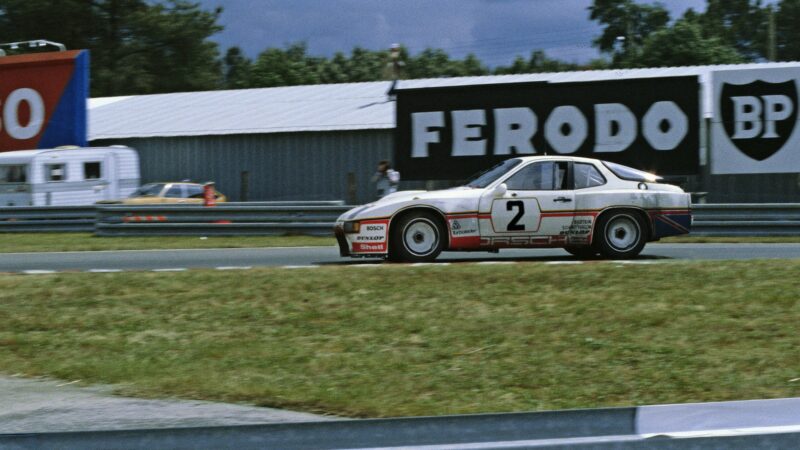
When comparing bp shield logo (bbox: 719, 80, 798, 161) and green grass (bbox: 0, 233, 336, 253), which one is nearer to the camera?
green grass (bbox: 0, 233, 336, 253)

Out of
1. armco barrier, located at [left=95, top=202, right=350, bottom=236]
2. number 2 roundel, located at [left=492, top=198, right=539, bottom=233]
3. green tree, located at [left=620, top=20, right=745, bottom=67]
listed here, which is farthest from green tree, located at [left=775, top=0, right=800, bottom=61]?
number 2 roundel, located at [left=492, top=198, right=539, bottom=233]

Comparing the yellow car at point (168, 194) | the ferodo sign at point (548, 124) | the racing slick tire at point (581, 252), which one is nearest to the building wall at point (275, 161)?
the yellow car at point (168, 194)

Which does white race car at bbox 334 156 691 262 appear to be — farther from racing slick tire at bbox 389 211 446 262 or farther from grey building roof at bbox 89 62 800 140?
grey building roof at bbox 89 62 800 140

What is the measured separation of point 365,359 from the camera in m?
7.55

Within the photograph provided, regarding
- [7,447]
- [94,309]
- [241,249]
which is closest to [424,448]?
[7,447]

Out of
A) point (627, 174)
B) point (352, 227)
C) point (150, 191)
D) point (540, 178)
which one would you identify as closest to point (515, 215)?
point (540, 178)

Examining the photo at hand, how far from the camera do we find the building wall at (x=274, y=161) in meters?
32.3

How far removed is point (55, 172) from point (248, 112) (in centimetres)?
1058

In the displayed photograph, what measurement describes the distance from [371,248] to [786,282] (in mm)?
4978

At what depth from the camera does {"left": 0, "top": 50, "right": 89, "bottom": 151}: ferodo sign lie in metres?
29.9

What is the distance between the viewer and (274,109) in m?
36.6

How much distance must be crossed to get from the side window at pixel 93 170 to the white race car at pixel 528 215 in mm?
16522

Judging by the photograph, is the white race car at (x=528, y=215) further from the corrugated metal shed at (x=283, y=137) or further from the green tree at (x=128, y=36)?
the green tree at (x=128, y=36)

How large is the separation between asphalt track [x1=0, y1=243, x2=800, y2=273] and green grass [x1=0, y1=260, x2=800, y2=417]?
2.40m
